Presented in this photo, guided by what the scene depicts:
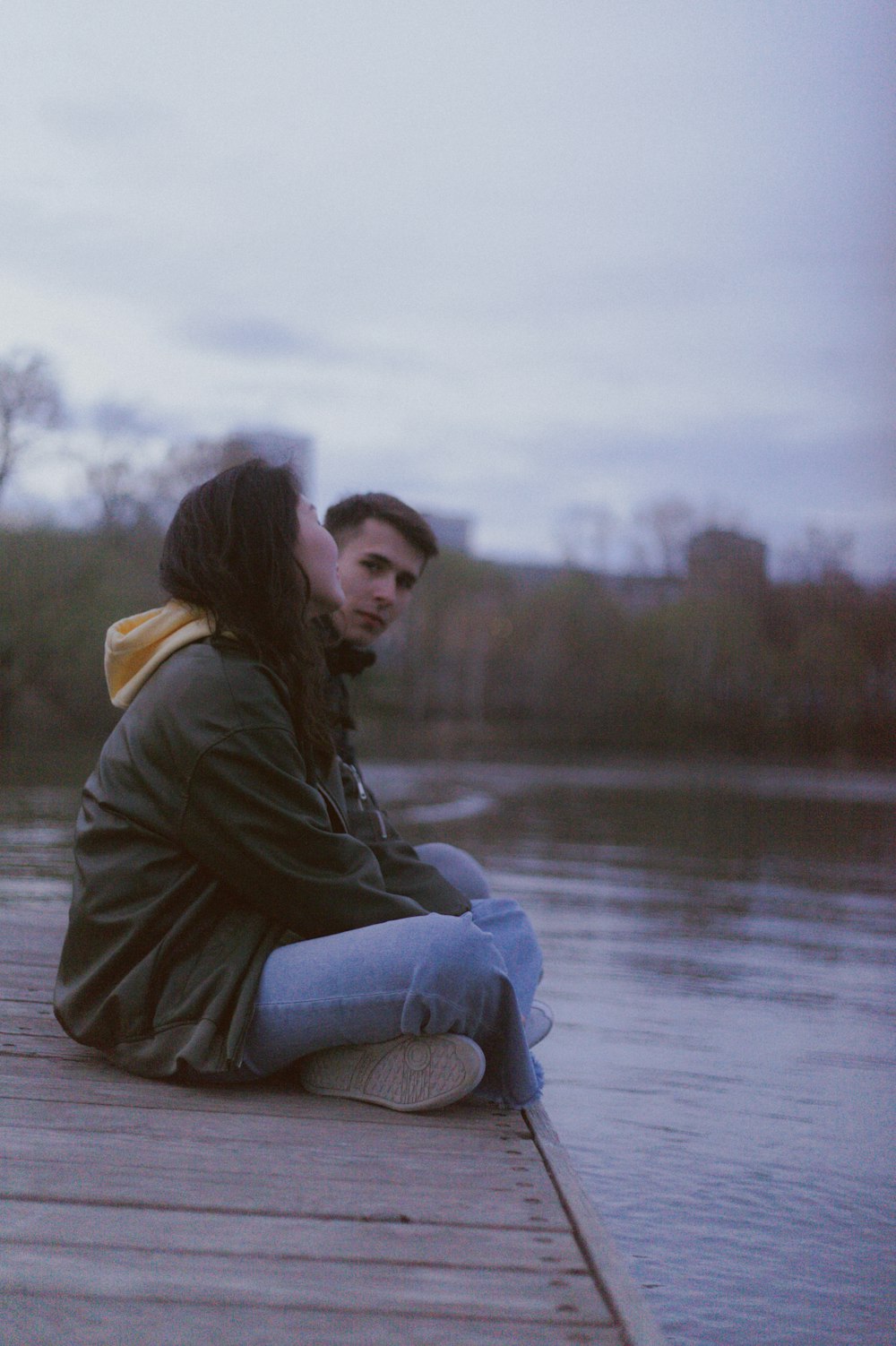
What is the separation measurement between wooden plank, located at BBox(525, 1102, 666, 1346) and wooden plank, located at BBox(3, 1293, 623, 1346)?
4 centimetres

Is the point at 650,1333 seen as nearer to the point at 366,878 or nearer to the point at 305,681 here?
the point at 366,878

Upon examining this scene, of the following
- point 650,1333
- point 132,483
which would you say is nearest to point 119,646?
point 650,1333

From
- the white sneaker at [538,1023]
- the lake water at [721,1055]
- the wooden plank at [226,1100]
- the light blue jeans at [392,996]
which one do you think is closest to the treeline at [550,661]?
the lake water at [721,1055]

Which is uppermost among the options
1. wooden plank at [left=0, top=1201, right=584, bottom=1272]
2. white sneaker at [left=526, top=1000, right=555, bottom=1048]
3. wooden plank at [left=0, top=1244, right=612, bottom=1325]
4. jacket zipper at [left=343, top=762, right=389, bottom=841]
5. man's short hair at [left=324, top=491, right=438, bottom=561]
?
man's short hair at [left=324, top=491, right=438, bottom=561]

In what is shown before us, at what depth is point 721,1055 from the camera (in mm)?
4832

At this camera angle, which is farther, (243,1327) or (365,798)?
(365,798)

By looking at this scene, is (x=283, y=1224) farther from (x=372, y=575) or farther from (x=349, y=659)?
(x=372, y=575)

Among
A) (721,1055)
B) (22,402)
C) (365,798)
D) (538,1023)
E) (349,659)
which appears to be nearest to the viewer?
(538,1023)

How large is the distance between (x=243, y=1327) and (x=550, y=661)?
58899 millimetres

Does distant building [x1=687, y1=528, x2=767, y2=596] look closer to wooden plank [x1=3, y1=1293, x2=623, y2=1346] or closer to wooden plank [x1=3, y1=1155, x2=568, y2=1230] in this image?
wooden plank [x1=3, y1=1155, x2=568, y2=1230]

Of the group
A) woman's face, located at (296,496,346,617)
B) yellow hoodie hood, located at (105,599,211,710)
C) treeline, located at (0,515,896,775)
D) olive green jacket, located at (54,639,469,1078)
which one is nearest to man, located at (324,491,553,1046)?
woman's face, located at (296,496,346,617)

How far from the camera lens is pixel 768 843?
1385cm

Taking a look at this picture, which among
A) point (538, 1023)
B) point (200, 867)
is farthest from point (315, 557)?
point (538, 1023)

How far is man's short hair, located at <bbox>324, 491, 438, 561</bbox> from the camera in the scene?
14.8 ft
